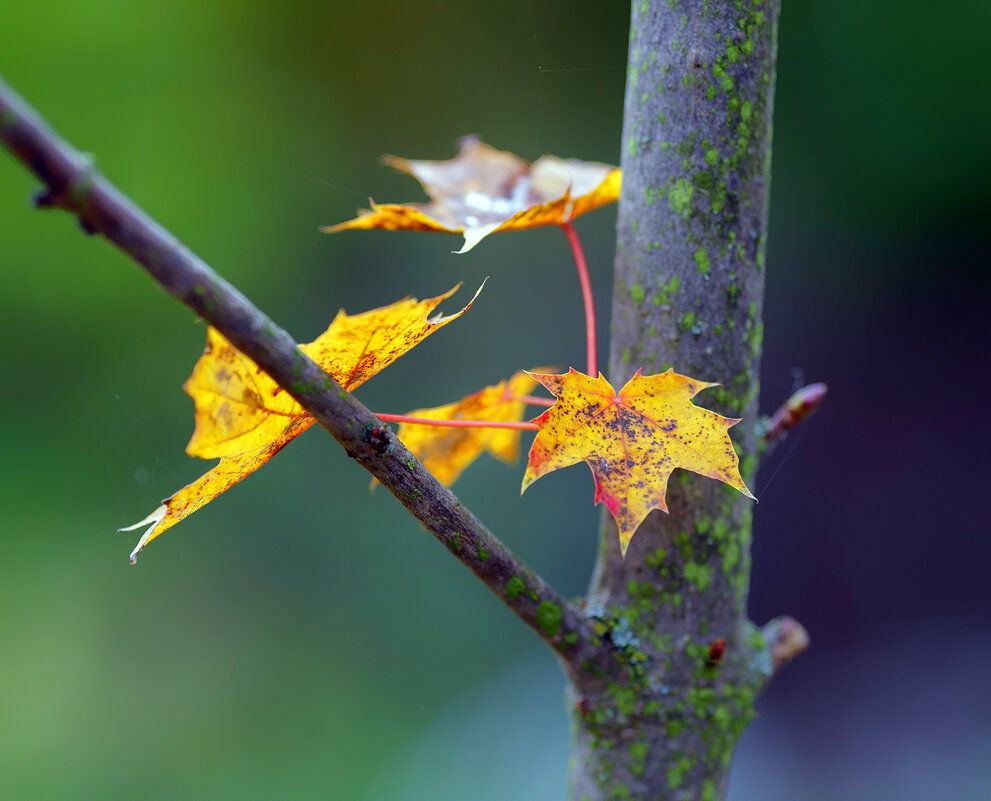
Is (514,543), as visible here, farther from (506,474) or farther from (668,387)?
(668,387)

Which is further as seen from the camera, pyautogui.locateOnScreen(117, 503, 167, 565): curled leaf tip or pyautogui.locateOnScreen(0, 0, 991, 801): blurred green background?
pyautogui.locateOnScreen(0, 0, 991, 801): blurred green background

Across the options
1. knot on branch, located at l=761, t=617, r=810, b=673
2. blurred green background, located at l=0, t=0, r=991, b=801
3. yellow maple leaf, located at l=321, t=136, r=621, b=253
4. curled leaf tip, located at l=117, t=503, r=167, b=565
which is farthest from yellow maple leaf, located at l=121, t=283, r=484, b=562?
blurred green background, located at l=0, t=0, r=991, b=801

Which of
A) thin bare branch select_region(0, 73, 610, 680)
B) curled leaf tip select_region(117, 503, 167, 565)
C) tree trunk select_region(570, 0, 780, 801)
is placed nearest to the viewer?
thin bare branch select_region(0, 73, 610, 680)

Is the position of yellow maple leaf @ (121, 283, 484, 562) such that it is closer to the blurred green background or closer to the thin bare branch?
the thin bare branch

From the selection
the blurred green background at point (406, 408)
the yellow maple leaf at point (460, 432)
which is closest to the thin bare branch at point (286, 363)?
the yellow maple leaf at point (460, 432)

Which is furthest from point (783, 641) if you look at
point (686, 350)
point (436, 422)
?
point (436, 422)

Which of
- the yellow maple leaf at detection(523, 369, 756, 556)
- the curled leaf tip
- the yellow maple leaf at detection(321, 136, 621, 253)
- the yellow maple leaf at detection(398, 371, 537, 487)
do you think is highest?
the yellow maple leaf at detection(321, 136, 621, 253)

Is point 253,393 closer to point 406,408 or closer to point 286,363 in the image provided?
point 286,363
